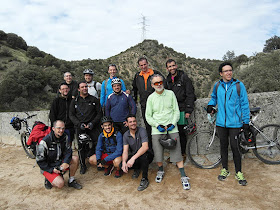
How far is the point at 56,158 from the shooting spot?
12.1 ft

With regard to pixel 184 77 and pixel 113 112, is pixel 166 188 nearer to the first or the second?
pixel 113 112

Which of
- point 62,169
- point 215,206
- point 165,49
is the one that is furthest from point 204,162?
point 165,49

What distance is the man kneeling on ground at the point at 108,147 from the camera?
12.5 ft

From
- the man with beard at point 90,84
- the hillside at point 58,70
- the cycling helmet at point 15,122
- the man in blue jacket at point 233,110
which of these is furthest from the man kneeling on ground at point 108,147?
the hillside at point 58,70

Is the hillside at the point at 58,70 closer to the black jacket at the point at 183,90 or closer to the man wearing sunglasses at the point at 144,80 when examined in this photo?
the black jacket at the point at 183,90

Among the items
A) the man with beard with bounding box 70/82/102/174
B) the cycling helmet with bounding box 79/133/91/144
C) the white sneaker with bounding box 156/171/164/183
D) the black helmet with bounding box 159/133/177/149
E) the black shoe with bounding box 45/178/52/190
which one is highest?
the man with beard with bounding box 70/82/102/174

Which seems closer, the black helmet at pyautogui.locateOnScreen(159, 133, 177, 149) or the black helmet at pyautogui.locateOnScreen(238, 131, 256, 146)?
the black helmet at pyautogui.locateOnScreen(159, 133, 177, 149)

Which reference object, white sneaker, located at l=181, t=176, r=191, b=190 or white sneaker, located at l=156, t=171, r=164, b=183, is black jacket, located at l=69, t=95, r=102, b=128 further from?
white sneaker, located at l=181, t=176, r=191, b=190

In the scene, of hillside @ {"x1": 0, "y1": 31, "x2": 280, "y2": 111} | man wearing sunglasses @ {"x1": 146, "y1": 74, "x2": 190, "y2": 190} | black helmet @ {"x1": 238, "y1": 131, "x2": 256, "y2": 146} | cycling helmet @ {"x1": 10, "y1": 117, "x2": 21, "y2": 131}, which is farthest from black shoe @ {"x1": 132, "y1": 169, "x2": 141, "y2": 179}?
hillside @ {"x1": 0, "y1": 31, "x2": 280, "y2": 111}

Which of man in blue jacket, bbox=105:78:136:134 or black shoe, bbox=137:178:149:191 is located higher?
man in blue jacket, bbox=105:78:136:134

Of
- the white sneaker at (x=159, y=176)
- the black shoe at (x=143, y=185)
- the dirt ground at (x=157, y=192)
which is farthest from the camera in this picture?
the white sneaker at (x=159, y=176)

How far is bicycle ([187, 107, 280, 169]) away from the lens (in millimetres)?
3756

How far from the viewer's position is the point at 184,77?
13.0 ft

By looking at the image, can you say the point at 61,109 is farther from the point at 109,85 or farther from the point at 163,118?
the point at 163,118
